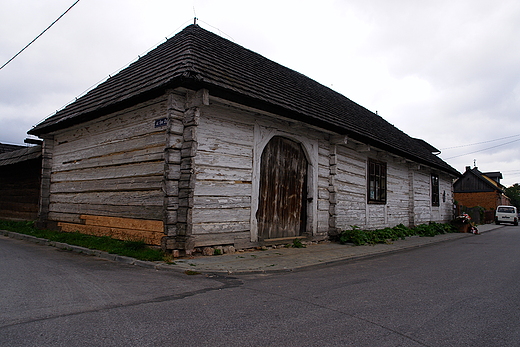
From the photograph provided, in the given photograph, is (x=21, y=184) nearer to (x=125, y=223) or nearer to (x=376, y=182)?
(x=125, y=223)

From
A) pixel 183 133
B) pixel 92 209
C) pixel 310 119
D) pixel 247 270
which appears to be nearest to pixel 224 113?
pixel 183 133

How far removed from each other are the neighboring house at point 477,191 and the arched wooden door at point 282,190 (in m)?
42.5

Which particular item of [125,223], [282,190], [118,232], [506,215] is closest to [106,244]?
[118,232]

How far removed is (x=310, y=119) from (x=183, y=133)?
3.74 m

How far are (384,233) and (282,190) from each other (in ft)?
17.3

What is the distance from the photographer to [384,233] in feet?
39.3

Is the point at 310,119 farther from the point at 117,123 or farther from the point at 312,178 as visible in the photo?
the point at 117,123

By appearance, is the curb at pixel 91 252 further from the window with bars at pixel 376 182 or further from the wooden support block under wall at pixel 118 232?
the window with bars at pixel 376 182

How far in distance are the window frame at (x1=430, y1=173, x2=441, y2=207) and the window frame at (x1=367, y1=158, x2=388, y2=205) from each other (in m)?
6.98

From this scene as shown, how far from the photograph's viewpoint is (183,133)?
6.86 m

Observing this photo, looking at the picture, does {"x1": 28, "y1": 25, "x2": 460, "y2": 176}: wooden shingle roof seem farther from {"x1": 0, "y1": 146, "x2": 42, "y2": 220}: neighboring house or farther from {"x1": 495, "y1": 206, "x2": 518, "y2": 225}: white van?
{"x1": 495, "y1": 206, "x2": 518, "y2": 225}: white van

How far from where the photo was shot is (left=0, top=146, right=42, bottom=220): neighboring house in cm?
1211

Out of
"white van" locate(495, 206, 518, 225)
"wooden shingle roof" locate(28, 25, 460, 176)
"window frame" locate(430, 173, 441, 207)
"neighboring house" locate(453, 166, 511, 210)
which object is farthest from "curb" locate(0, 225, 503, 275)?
"neighboring house" locate(453, 166, 511, 210)

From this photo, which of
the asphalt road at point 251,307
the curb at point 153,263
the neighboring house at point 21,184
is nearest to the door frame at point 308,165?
the curb at point 153,263
